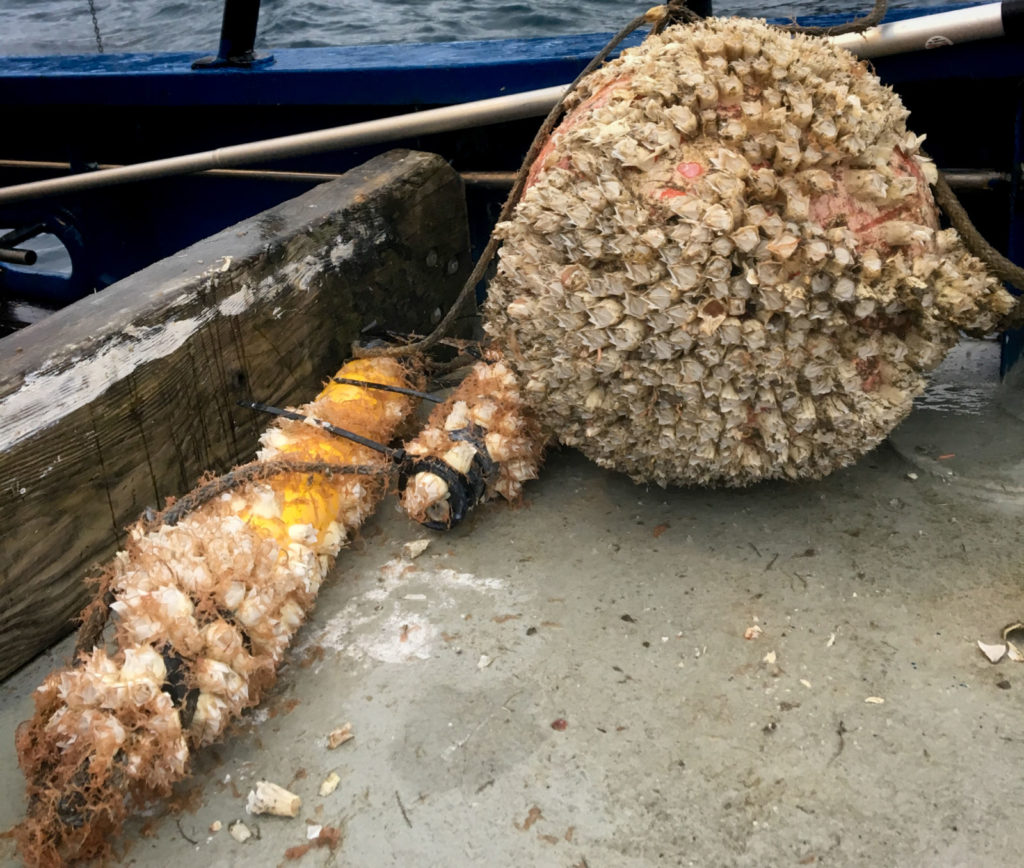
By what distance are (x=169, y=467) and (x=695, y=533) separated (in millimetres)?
1171

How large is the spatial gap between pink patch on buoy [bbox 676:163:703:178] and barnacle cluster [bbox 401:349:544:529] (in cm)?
67

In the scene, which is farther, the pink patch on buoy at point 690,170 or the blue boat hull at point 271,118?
the blue boat hull at point 271,118

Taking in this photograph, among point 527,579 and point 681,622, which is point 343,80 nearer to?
point 527,579

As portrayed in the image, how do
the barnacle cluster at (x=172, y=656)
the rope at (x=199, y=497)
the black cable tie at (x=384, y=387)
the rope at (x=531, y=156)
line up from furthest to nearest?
the black cable tie at (x=384, y=387)
the rope at (x=531, y=156)
the rope at (x=199, y=497)
the barnacle cluster at (x=172, y=656)

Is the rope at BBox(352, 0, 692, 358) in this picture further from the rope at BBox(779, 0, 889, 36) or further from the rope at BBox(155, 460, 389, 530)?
the rope at BBox(155, 460, 389, 530)

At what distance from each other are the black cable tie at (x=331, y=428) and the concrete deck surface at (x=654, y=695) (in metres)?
0.20

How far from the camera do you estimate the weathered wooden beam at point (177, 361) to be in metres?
1.71

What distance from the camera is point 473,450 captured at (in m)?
2.04

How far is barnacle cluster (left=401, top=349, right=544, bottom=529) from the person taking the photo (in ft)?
6.49

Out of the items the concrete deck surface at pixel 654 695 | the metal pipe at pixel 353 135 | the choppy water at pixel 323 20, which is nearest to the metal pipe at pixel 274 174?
the metal pipe at pixel 353 135

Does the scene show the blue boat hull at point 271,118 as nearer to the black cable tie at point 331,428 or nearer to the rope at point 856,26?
the rope at point 856,26

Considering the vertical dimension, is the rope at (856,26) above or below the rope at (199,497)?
above

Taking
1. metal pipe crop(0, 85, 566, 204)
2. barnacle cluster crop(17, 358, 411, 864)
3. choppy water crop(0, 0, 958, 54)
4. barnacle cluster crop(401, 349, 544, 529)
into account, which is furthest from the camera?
choppy water crop(0, 0, 958, 54)

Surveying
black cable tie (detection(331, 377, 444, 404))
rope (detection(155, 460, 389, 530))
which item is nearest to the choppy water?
black cable tie (detection(331, 377, 444, 404))
